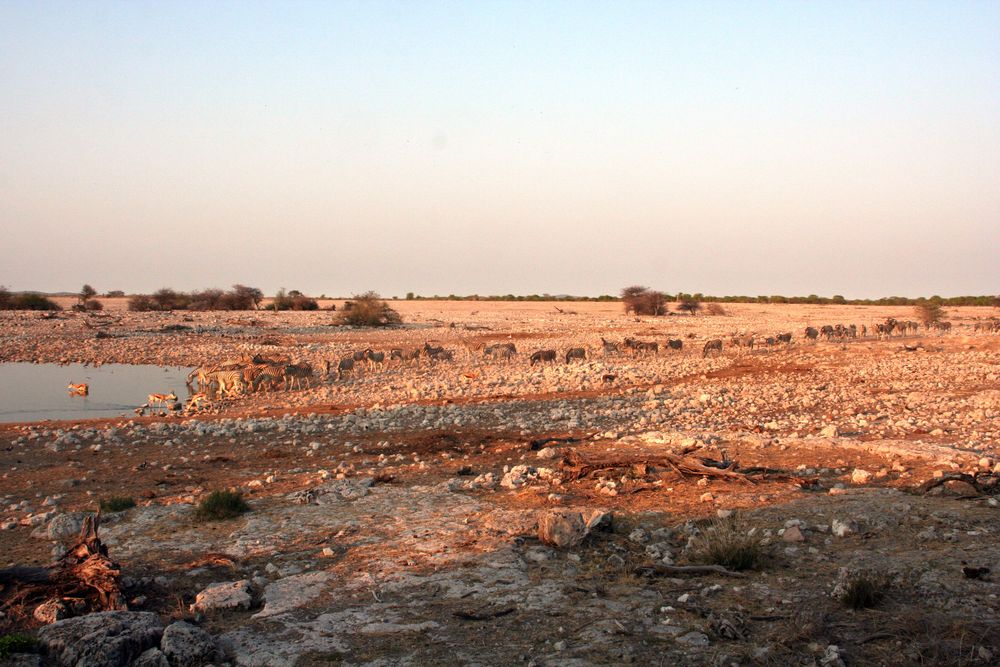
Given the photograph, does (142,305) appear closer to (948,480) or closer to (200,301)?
(200,301)

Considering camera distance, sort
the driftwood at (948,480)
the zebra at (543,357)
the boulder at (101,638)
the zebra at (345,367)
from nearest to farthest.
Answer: the boulder at (101,638), the driftwood at (948,480), the zebra at (345,367), the zebra at (543,357)

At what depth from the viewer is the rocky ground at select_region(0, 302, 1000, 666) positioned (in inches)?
200

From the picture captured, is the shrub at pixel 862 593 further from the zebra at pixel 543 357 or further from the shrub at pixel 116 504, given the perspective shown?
the zebra at pixel 543 357

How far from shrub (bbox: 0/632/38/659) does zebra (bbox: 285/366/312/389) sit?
49.9 feet

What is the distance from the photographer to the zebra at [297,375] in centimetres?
2033

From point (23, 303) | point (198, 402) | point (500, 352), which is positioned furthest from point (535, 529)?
point (23, 303)

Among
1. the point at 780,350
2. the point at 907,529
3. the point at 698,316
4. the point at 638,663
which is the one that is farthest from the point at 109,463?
the point at 698,316

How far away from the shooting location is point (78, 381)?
2564 centimetres

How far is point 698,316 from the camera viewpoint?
1970 inches

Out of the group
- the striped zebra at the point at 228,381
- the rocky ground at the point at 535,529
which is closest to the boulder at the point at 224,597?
the rocky ground at the point at 535,529

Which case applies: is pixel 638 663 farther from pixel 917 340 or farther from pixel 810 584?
pixel 917 340

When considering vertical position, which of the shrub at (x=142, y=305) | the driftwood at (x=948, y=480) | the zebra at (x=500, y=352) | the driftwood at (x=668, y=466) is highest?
the shrub at (x=142, y=305)

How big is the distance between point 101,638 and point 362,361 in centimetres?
1938

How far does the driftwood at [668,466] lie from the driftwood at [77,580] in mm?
4988
